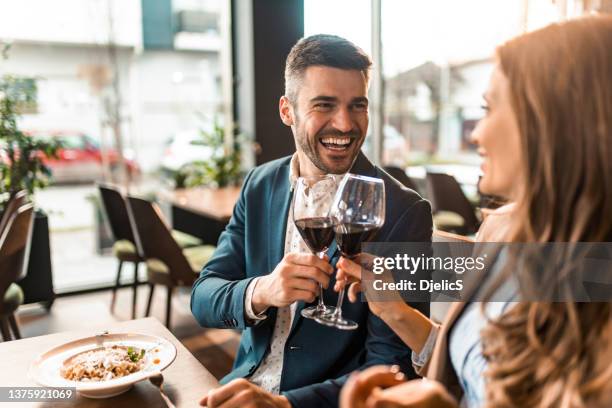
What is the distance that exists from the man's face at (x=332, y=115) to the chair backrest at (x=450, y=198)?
3.02m

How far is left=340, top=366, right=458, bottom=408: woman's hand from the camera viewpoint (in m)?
0.62

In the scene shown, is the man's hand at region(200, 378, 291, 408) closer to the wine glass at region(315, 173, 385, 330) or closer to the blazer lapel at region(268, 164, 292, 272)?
the wine glass at region(315, 173, 385, 330)

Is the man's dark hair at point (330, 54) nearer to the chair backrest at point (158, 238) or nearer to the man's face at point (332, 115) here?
the man's face at point (332, 115)

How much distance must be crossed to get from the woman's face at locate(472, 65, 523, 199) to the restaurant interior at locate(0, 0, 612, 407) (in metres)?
2.62

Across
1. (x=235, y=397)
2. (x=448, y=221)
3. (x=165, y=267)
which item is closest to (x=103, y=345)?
(x=235, y=397)

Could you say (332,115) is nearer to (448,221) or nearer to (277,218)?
(277,218)

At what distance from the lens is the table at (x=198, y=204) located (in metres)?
3.99

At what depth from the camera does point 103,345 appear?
1.29 meters

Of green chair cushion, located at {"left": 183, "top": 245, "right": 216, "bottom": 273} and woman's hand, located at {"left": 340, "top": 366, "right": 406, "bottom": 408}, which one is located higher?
woman's hand, located at {"left": 340, "top": 366, "right": 406, "bottom": 408}

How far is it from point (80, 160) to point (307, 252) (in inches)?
147

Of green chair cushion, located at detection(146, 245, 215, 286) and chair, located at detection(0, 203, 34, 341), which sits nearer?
chair, located at detection(0, 203, 34, 341)

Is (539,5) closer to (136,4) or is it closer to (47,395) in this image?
(136,4)

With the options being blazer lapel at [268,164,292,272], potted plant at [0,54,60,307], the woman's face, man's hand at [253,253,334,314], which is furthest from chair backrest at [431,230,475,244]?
potted plant at [0,54,60,307]

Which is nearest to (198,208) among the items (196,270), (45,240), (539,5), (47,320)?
(196,270)
